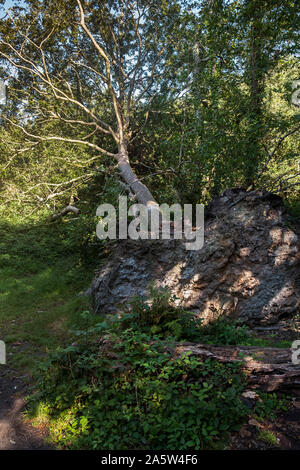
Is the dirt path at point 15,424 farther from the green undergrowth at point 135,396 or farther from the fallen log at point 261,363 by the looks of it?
the fallen log at point 261,363

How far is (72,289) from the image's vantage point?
25.2 feet

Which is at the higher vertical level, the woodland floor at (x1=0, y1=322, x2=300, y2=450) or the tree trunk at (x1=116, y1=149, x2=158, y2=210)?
the tree trunk at (x1=116, y1=149, x2=158, y2=210)

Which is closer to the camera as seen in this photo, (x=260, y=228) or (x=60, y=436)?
(x=60, y=436)

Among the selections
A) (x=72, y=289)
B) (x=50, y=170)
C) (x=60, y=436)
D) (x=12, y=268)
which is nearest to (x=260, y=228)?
(x=72, y=289)

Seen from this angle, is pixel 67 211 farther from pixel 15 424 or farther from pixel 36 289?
pixel 15 424

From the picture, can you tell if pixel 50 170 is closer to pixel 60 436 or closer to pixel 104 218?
pixel 104 218

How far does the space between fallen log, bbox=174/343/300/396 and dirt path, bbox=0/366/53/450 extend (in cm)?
166

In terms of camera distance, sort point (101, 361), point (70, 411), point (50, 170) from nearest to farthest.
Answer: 1. point (70, 411)
2. point (101, 361)
3. point (50, 170)
